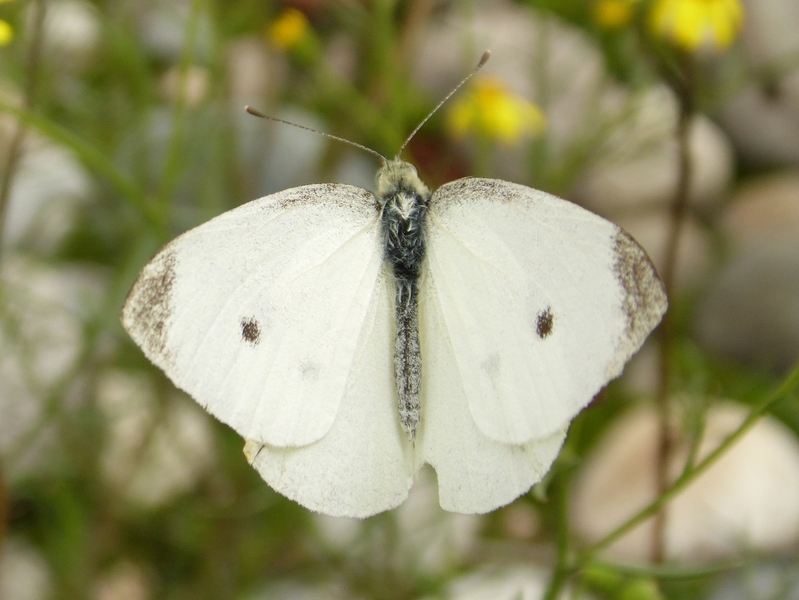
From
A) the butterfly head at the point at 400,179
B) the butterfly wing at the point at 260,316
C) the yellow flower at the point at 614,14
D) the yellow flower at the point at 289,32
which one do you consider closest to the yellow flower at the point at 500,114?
the yellow flower at the point at 614,14

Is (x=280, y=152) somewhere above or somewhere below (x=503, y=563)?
above

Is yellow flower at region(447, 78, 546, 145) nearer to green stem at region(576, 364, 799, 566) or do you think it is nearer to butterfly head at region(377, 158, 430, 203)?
butterfly head at region(377, 158, 430, 203)

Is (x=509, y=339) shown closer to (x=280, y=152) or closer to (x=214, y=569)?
(x=214, y=569)

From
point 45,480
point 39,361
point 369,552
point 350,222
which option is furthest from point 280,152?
point 350,222

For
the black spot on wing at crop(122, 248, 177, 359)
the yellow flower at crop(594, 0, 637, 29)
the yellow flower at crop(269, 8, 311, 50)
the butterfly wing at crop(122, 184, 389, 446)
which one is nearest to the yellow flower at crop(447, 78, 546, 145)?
the yellow flower at crop(594, 0, 637, 29)

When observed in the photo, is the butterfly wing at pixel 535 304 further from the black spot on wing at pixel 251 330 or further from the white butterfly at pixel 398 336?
the black spot on wing at pixel 251 330

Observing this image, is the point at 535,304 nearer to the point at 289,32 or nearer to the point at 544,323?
the point at 544,323
